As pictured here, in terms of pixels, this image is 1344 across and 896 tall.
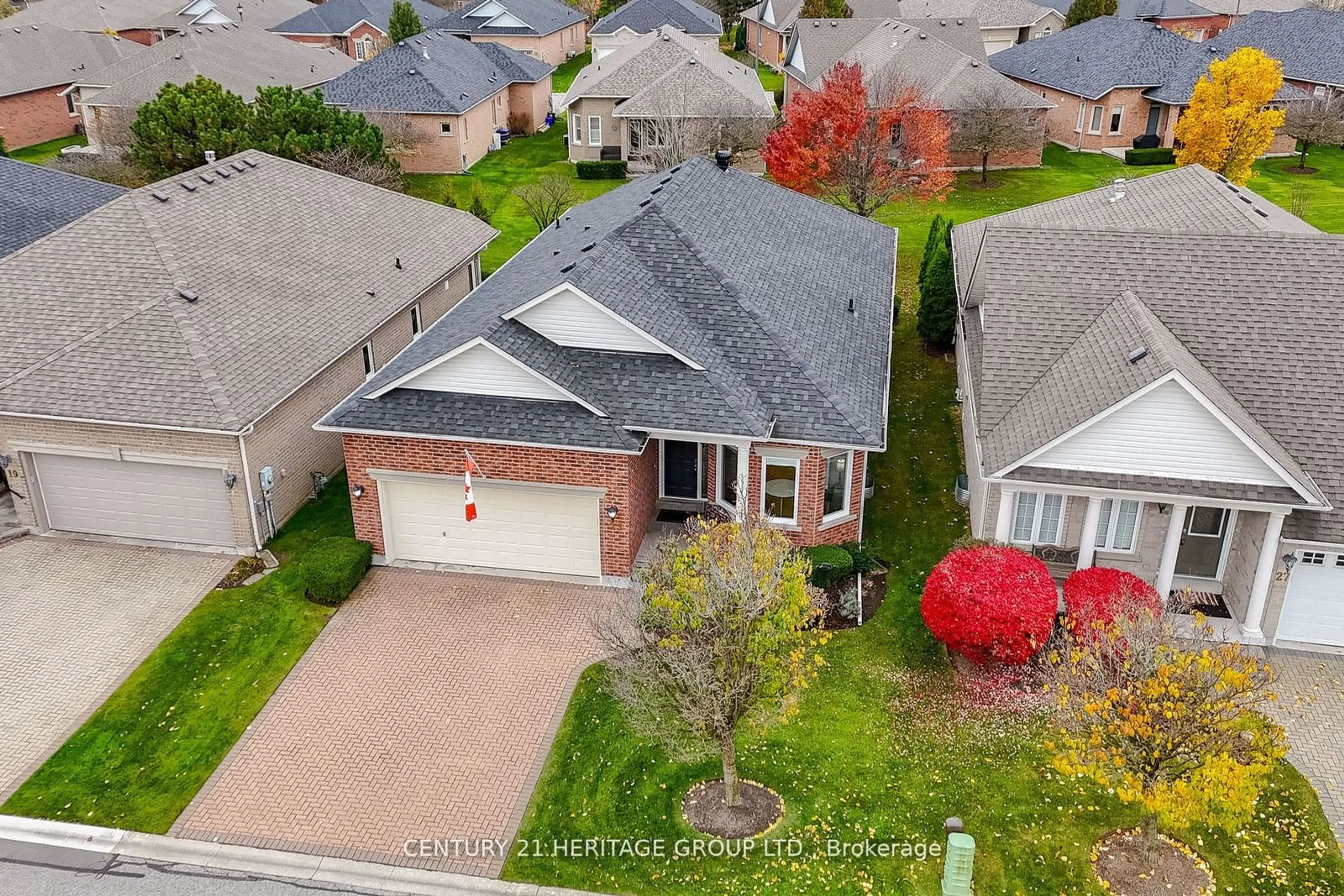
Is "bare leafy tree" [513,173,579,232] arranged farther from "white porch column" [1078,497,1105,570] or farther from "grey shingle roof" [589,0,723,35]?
"grey shingle roof" [589,0,723,35]

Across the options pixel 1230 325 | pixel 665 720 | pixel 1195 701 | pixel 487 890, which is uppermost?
pixel 1230 325

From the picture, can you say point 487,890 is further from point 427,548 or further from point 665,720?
point 427,548

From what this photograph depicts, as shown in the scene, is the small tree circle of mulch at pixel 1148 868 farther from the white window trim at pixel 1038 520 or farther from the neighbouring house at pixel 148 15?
the neighbouring house at pixel 148 15

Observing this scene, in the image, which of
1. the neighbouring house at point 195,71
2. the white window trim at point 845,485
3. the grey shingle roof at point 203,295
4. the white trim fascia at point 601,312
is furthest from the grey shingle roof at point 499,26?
the white window trim at point 845,485

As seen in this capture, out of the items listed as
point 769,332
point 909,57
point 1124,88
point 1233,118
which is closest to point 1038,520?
point 769,332

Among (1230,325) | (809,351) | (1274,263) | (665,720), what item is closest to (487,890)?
(665,720)

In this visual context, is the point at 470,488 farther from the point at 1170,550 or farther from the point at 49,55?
the point at 49,55
